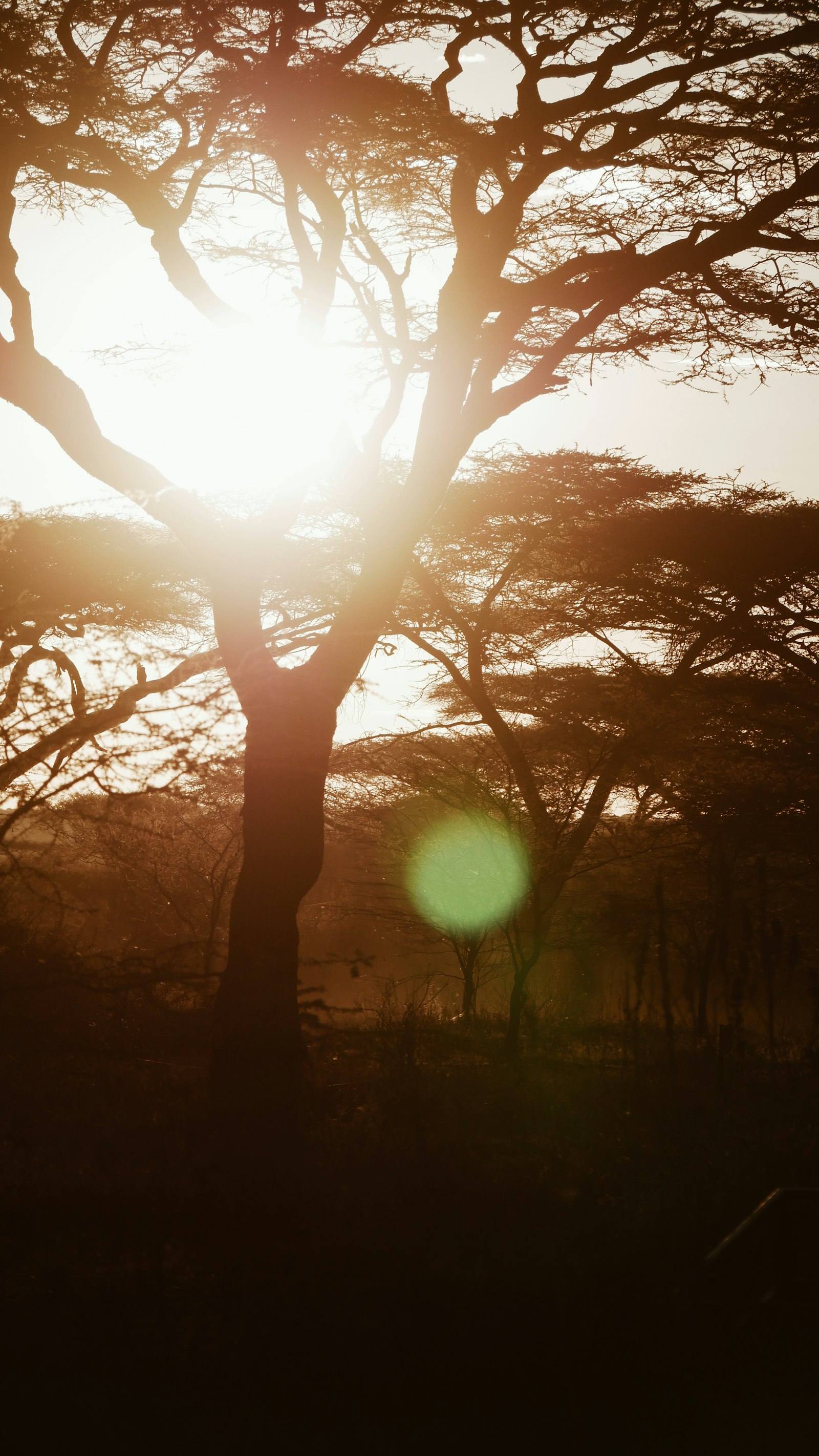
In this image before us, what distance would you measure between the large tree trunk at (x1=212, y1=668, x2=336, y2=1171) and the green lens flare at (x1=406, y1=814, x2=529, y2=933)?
338cm

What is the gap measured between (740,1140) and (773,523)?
6751 mm

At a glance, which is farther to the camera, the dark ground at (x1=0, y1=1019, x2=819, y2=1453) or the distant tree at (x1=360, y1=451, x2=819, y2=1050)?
the distant tree at (x1=360, y1=451, x2=819, y2=1050)

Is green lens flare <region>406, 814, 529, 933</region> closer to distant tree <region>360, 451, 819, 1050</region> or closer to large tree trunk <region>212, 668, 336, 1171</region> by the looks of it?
distant tree <region>360, 451, 819, 1050</region>

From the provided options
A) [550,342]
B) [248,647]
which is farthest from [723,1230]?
[550,342]

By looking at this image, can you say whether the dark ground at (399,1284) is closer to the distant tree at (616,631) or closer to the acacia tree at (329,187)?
the acacia tree at (329,187)

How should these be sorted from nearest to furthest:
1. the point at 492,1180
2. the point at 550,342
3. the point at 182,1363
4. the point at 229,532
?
the point at 182,1363 < the point at 492,1180 < the point at 229,532 < the point at 550,342

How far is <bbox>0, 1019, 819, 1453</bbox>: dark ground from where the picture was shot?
10.3 feet

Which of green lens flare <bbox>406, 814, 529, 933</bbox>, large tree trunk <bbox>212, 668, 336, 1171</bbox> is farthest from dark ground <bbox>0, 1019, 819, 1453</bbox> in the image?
green lens flare <bbox>406, 814, 529, 933</bbox>

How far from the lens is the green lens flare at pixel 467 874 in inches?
380

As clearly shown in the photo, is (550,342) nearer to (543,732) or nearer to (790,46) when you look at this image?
(790,46)

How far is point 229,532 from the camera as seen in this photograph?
6996 mm

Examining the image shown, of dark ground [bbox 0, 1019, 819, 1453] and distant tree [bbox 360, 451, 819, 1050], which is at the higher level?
distant tree [bbox 360, 451, 819, 1050]

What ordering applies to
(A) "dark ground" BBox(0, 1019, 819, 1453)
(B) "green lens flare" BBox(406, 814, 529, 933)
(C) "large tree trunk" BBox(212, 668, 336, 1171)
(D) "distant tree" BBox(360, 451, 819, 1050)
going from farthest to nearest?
(D) "distant tree" BBox(360, 451, 819, 1050), (B) "green lens flare" BBox(406, 814, 529, 933), (C) "large tree trunk" BBox(212, 668, 336, 1171), (A) "dark ground" BBox(0, 1019, 819, 1453)

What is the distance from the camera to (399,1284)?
154 inches
